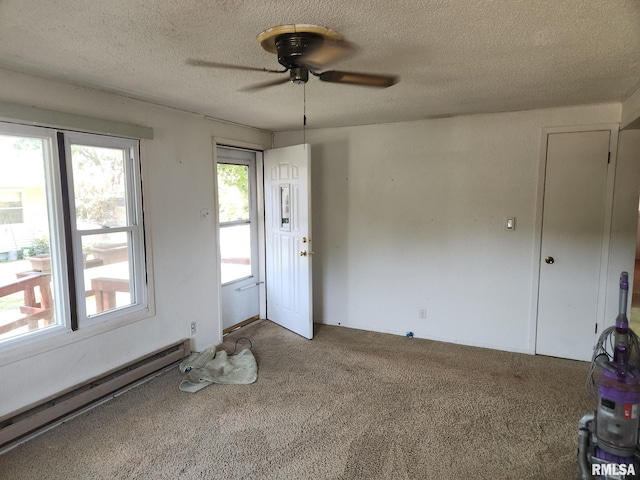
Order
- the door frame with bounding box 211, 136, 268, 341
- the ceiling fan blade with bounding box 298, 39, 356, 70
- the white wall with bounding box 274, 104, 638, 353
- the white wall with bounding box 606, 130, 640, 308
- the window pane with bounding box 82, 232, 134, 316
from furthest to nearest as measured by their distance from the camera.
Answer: the door frame with bounding box 211, 136, 268, 341 → the white wall with bounding box 274, 104, 638, 353 → the white wall with bounding box 606, 130, 640, 308 → the window pane with bounding box 82, 232, 134, 316 → the ceiling fan blade with bounding box 298, 39, 356, 70

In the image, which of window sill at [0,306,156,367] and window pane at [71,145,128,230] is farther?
window pane at [71,145,128,230]

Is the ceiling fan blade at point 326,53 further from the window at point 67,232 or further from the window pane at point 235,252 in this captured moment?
the window pane at point 235,252

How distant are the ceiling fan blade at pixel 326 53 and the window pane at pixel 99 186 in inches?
67.3

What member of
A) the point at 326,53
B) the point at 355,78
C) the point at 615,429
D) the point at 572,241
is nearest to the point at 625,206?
the point at 572,241

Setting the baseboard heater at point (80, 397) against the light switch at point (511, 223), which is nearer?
the baseboard heater at point (80, 397)

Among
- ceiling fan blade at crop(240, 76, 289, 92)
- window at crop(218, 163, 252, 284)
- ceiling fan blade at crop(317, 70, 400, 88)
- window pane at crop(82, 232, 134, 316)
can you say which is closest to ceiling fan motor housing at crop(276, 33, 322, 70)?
ceiling fan blade at crop(317, 70, 400, 88)

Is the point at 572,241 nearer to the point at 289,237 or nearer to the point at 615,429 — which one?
the point at 615,429

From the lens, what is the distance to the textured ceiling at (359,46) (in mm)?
1514

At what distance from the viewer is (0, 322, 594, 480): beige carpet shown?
2.11 m

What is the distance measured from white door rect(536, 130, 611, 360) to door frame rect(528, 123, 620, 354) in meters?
0.03

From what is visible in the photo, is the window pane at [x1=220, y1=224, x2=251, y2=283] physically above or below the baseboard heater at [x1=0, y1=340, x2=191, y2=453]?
above

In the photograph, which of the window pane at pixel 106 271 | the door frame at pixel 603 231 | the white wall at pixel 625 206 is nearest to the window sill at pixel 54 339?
the window pane at pixel 106 271

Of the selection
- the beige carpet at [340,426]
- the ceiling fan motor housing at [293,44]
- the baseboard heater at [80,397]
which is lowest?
the beige carpet at [340,426]

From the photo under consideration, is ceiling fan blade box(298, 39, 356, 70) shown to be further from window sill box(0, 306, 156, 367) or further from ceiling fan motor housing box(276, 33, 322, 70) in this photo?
window sill box(0, 306, 156, 367)
